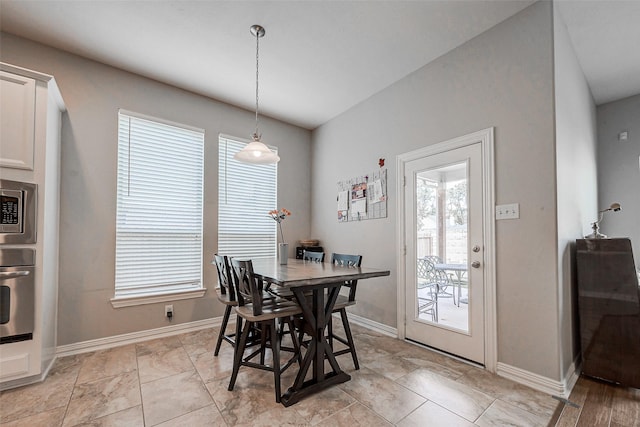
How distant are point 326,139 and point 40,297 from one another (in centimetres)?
376

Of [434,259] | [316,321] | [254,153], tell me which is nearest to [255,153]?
[254,153]

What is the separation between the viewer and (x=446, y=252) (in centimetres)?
285

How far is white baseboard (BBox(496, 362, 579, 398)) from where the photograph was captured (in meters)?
2.07

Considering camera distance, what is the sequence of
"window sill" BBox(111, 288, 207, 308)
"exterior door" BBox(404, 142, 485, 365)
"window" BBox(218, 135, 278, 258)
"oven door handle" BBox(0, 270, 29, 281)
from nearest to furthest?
"oven door handle" BBox(0, 270, 29, 281) < "exterior door" BBox(404, 142, 485, 365) < "window sill" BBox(111, 288, 207, 308) < "window" BBox(218, 135, 278, 258)

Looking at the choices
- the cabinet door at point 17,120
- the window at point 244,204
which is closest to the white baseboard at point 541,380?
the window at point 244,204

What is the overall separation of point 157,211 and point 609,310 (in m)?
4.42

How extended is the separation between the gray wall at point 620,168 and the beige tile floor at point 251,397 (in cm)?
277

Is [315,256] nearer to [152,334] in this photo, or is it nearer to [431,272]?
[431,272]

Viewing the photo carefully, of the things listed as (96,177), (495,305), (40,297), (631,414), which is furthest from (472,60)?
(40,297)

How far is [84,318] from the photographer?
2.88 m

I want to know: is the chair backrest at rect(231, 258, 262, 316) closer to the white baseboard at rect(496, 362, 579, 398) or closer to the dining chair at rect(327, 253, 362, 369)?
the dining chair at rect(327, 253, 362, 369)

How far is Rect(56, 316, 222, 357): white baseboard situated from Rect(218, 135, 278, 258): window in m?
0.93

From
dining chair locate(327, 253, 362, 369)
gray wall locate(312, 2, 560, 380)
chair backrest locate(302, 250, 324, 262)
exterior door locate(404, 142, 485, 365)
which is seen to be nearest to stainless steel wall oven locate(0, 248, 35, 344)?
dining chair locate(327, 253, 362, 369)

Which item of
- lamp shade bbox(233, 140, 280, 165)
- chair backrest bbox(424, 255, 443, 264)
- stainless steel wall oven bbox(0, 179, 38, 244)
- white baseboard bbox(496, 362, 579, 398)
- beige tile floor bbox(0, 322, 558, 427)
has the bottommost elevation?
beige tile floor bbox(0, 322, 558, 427)
